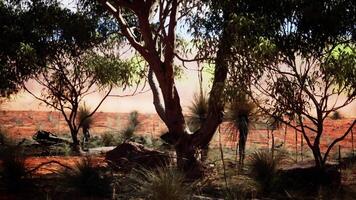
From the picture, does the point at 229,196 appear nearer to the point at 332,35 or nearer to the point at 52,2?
the point at 332,35

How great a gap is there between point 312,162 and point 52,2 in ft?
33.1

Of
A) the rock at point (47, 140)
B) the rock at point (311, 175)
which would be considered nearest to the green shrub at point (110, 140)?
the rock at point (47, 140)

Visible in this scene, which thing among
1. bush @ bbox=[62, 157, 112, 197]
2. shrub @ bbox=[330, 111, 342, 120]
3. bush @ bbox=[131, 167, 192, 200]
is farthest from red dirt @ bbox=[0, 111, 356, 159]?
bush @ bbox=[131, 167, 192, 200]

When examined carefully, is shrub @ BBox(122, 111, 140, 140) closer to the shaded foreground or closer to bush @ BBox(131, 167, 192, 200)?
the shaded foreground

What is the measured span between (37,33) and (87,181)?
8.52m

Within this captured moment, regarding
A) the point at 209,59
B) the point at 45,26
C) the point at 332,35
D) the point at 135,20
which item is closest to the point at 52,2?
the point at 45,26

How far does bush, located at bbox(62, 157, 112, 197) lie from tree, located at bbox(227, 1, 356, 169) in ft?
12.4

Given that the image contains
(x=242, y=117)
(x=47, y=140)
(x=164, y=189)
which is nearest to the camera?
(x=164, y=189)

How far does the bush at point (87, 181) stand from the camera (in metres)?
11.7

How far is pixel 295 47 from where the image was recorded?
36.3 feet

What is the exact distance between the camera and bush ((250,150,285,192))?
39.9 ft

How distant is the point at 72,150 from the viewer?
863 inches

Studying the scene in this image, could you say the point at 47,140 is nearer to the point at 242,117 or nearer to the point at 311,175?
the point at 242,117

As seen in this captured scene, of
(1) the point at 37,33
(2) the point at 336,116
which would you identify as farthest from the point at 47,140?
(2) the point at 336,116
